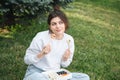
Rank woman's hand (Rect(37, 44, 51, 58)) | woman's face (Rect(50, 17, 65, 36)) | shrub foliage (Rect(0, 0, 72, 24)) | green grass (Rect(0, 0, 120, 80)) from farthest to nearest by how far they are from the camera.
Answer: shrub foliage (Rect(0, 0, 72, 24)), green grass (Rect(0, 0, 120, 80)), woman's face (Rect(50, 17, 65, 36)), woman's hand (Rect(37, 44, 51, 58))

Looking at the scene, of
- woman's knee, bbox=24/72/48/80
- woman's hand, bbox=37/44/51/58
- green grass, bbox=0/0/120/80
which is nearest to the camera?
woman's hand, bbox=37/44/51/58

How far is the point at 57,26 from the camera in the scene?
505 cm

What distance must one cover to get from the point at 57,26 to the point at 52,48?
0.33m

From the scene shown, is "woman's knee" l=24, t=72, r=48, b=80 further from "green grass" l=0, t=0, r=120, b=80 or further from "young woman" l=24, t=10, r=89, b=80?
"green grass" l=0, t=0, r=120, b=80

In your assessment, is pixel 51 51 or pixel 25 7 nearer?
pixel 51 51

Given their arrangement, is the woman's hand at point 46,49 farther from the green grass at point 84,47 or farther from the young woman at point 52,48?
the green grass at point 84,47

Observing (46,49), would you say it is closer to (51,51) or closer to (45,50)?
(45,50)

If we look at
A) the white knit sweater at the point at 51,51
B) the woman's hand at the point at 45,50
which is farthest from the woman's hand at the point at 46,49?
the white knit sweater at the point at 51,51

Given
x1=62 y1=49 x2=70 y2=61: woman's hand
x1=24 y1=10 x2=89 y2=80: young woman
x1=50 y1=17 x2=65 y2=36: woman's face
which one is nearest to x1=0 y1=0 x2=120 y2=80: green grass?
x1=24 y1=10 x2=89 y2=80: young woman

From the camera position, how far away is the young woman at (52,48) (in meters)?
5.06

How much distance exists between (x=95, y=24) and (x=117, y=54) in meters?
3.40

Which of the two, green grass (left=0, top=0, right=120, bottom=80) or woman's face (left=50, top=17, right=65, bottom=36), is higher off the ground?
woman's face (left=50, top=17, right=65, bottom=36)

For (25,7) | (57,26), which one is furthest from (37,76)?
(25,7)

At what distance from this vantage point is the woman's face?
5062 mm
